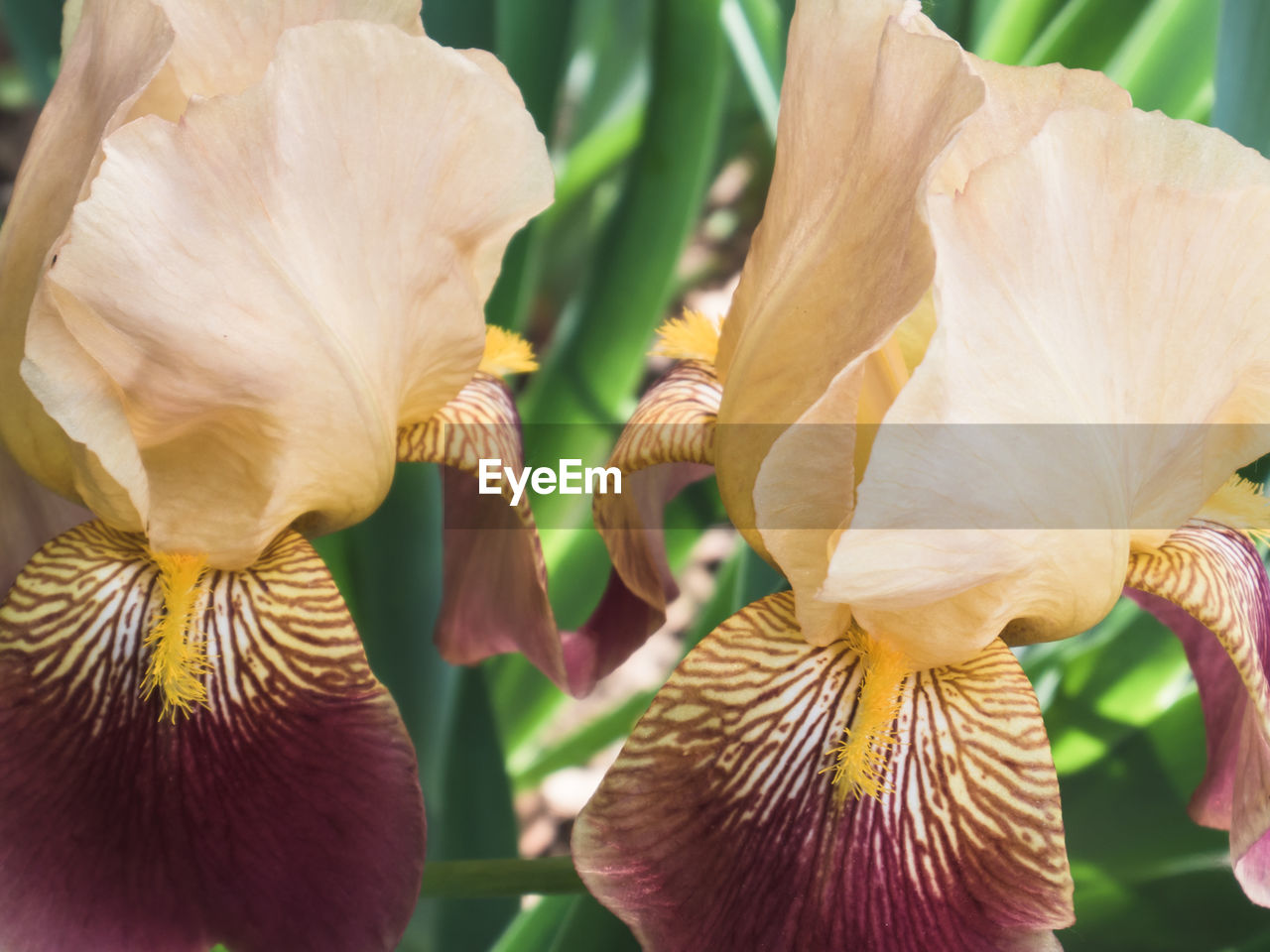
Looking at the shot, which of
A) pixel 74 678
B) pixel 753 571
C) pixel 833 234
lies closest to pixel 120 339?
pixel 74 678

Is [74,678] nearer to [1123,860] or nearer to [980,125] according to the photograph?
[980,125]

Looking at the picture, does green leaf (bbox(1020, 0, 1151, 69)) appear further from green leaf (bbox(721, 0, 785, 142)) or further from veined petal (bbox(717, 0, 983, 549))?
veined petal (bbox(717, 0, 983, 549))

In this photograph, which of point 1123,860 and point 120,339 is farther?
point 1123,860

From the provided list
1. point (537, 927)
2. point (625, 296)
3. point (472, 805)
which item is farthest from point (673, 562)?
point (537, 927)

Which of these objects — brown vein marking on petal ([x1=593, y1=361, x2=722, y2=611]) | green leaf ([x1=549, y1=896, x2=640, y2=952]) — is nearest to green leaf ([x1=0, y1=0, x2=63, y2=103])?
brown vein marking on petal ([x1=593, y1=361, x2=722, y2=611])

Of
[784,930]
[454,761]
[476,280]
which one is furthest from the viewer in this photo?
[454,761]

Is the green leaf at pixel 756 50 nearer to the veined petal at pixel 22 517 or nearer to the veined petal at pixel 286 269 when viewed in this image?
the veined petal at pixel 286 269
